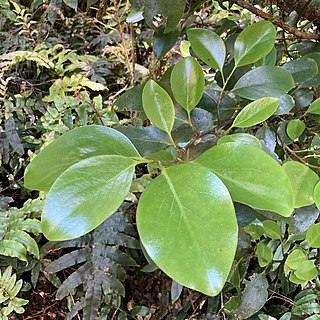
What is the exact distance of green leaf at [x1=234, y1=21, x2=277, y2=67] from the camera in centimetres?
36

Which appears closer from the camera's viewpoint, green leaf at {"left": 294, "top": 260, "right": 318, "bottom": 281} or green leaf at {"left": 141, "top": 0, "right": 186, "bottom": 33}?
green leaf at {"left": 141, "top": 0, "right": 186, "bottom": 33}

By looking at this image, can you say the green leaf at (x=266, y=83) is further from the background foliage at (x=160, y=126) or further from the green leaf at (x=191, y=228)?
the green leaf at (x=191, y=228)

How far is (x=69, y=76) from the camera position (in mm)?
1666

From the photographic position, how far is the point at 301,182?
318 millimetres

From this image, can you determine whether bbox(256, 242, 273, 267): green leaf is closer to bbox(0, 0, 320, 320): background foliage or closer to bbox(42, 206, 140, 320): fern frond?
bbox(0, 0, 320, 320): background foliage

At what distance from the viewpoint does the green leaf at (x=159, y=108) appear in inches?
11.7

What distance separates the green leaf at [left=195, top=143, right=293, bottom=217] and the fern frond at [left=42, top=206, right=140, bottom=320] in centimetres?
88

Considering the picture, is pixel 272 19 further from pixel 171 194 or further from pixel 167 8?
pixel 171 194

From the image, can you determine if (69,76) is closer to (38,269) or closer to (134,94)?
(38,269)

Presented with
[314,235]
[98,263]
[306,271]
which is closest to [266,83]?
[314,235]

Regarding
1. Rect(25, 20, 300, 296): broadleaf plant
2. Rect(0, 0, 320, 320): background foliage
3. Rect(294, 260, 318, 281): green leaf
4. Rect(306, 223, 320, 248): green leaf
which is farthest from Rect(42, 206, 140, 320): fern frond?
Rect(25, 20, 300, 296): broadleaf plant

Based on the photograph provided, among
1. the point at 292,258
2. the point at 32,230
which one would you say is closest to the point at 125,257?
the point at 32,230

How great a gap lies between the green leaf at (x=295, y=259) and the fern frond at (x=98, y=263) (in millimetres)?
589

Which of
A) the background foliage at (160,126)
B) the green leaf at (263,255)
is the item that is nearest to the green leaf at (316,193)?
the background foliage at (160,126)
